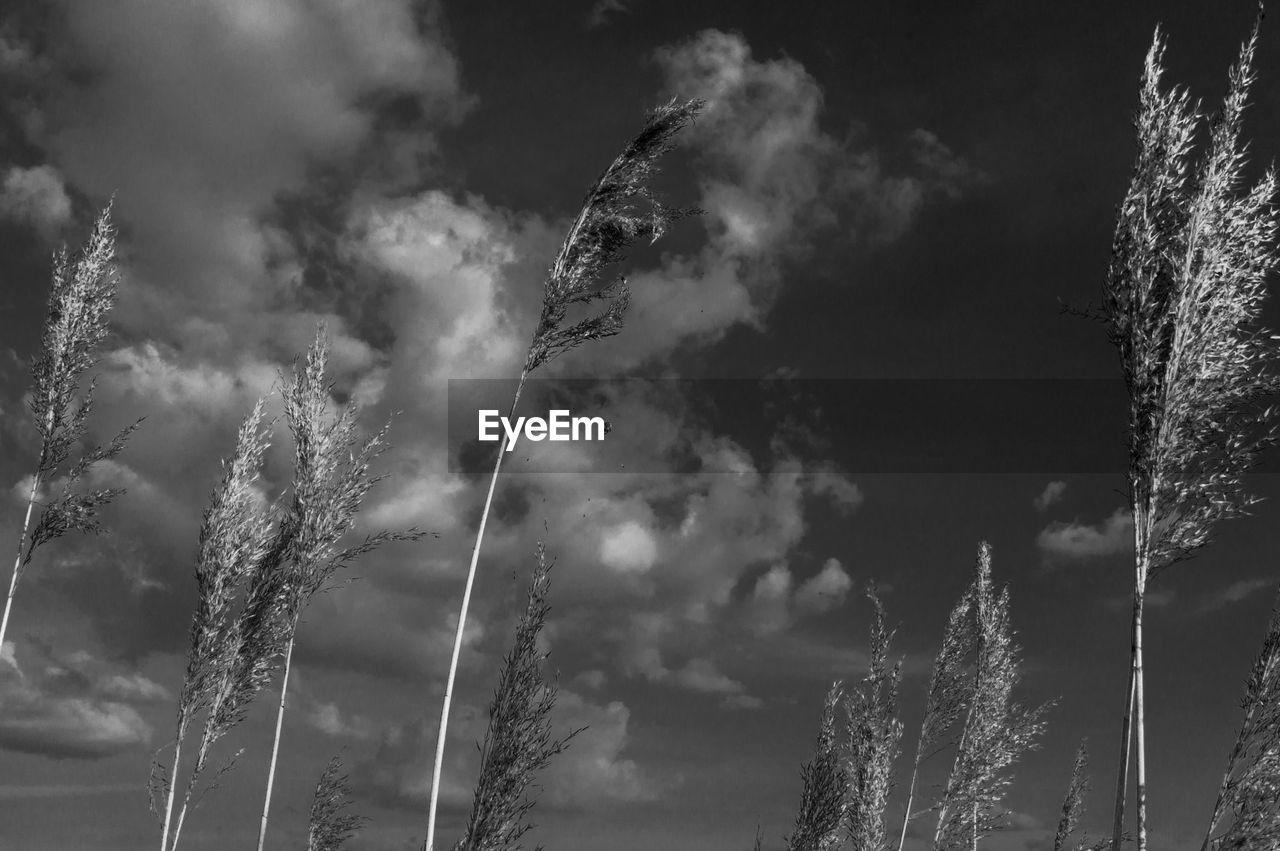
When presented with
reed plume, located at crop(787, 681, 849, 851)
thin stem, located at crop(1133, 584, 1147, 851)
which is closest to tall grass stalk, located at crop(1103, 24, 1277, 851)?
thin stem, located at crop(1133, 584, 1147, 851)

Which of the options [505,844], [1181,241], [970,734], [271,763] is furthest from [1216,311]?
[970,734]

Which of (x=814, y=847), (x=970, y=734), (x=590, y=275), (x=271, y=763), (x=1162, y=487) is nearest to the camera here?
(x=1162, y=487)

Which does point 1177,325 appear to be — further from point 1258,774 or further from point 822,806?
point 822,806

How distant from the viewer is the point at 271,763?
10.4 meters

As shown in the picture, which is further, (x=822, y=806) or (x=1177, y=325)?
(x=822, y=806)

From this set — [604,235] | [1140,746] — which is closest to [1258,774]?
[1140,746]

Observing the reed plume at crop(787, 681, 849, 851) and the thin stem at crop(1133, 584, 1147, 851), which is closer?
the thin stem at crop(1133, 584, 1147, 851)

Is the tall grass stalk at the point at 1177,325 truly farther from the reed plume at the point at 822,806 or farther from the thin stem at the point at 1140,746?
the reed plume at the point at 822,806

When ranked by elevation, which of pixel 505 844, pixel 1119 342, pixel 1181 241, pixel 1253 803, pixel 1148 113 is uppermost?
pixel 1148 113

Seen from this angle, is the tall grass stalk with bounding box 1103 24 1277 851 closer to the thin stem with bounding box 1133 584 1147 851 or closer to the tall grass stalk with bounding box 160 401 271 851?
the thin stem with bounding box 1133 584 1147 851

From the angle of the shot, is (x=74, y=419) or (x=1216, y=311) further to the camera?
(x=74, y=419)

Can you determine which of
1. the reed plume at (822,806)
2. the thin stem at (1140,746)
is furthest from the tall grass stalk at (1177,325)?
the reed plume at (822,806)

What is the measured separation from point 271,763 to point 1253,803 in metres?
9.08

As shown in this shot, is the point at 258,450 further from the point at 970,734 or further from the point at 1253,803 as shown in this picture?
the point at 970,734
